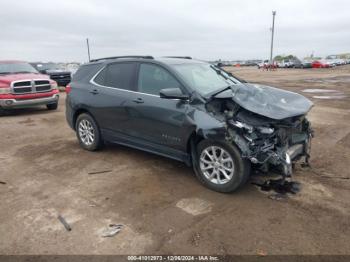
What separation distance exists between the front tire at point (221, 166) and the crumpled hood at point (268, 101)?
59 cm

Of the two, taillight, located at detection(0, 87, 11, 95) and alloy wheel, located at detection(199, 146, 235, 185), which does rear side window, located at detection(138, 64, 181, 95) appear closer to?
alloy wheel, located at detection(199, 146, 235, 185)

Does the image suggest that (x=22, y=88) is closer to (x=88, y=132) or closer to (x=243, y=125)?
(x=88, y=132)

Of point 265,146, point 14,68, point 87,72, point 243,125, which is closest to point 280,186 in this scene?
point 265,146

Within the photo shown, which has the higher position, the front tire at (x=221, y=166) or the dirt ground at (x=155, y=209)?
the front tire at (x=221, y=166)

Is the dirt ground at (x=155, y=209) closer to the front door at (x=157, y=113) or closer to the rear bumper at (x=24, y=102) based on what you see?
the front door at (x=157, y=113)

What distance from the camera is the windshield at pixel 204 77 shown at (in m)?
4.73

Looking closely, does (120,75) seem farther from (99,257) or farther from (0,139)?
(0,139)

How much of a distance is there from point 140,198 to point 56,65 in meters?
19.0

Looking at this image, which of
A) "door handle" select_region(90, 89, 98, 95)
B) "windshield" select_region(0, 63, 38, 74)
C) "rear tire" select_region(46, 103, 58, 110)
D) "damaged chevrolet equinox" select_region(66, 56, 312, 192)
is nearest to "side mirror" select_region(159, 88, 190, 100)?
"damaged chevrolet equinox" select_region(66, 56, 312, 192)

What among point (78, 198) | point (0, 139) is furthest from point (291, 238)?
point (0, 139)

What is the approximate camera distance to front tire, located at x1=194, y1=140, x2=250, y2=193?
4055 millimetres

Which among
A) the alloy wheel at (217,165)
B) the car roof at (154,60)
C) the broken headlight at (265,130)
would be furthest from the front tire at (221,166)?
the car roof at (154,60)

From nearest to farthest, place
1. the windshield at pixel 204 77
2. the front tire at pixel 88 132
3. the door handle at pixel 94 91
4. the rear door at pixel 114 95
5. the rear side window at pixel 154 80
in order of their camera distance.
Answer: the windshield at pixel 204 77, the rear side window at pixel 154 80, the rear door at pixel 114 95, the door handle at pixel 94 91, the front tire at pixel 88 132

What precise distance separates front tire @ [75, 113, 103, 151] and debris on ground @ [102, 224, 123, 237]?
279cm
